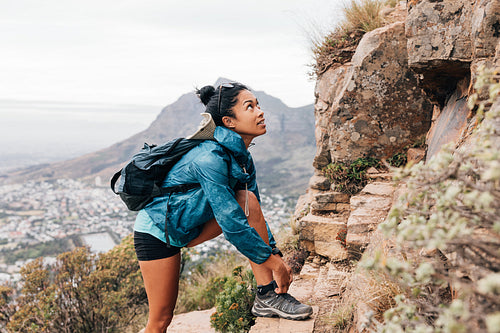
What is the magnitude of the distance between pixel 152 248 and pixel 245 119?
115cm

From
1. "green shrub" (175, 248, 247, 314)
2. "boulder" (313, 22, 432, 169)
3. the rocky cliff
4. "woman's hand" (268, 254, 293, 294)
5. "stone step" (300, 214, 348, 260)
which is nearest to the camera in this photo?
"woman's hand" (268, 254, 293, 294)

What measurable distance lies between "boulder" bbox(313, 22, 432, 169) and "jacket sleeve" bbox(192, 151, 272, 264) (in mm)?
3139

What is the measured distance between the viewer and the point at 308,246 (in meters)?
4.92

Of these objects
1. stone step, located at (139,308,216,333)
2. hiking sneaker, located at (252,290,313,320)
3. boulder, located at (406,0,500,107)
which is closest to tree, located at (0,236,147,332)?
stone step, located at (139,308,216,333)

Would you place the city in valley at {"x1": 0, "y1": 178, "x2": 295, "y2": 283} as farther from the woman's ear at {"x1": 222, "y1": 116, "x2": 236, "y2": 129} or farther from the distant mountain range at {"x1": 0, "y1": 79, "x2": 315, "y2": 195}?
the woman's ear at {"x1": 222, "y1": 116, "x2": 236, "y2": 129}

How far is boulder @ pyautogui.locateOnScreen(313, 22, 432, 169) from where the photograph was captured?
4930 mm

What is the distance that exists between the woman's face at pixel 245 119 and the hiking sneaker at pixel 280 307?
125 centimetres

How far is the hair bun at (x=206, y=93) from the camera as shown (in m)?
2.95

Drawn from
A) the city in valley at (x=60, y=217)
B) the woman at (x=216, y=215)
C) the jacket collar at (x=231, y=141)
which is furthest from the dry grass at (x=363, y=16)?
the city in valley at (x=60, y=217)

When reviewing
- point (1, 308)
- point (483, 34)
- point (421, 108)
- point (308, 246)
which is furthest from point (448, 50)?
point (1, 308)

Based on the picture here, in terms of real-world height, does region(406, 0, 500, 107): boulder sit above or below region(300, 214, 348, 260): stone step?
above

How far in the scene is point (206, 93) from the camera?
2.96 metres

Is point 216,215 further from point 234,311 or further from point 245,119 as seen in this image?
point 234,311

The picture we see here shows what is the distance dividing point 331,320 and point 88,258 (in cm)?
509
